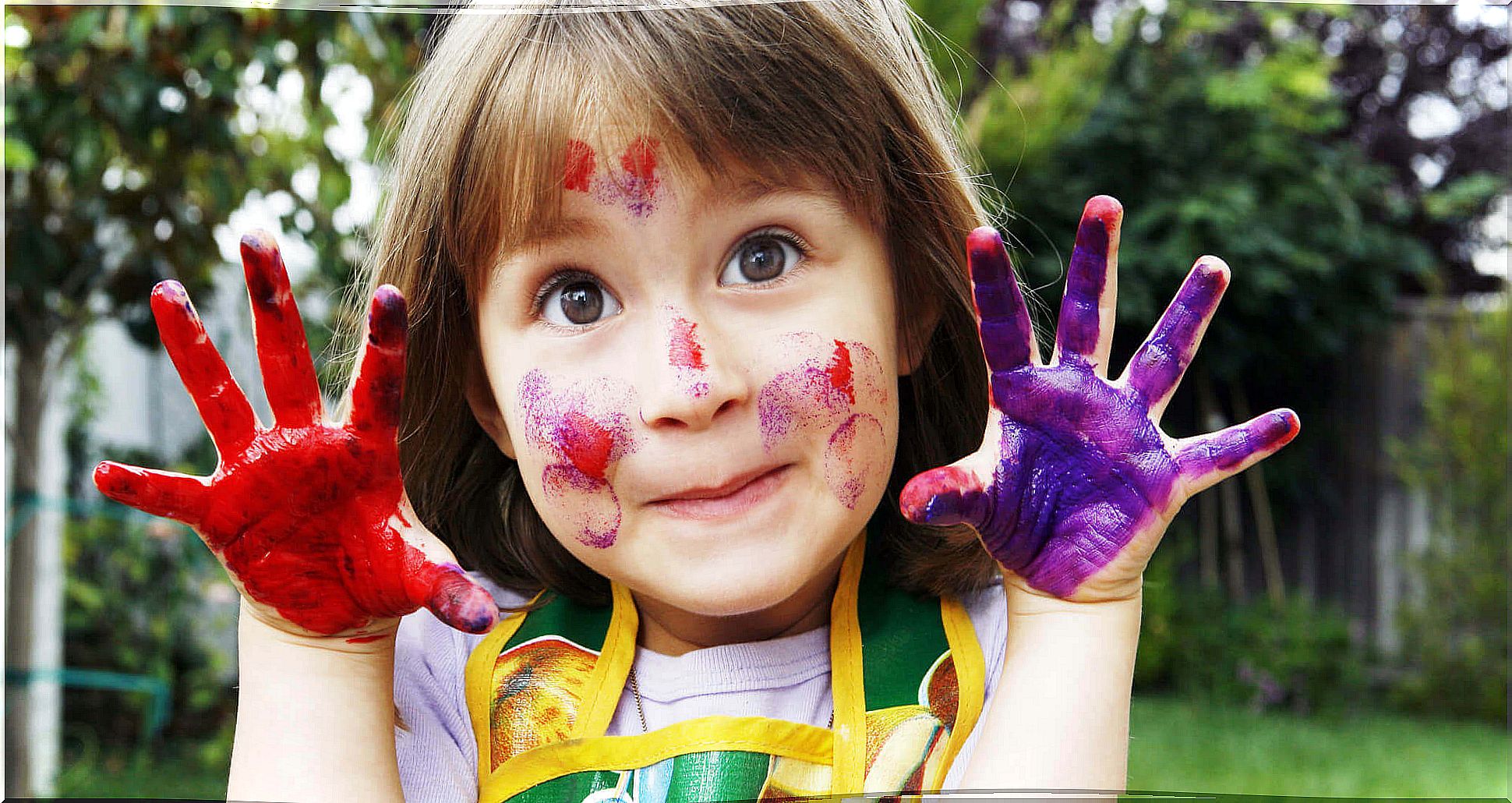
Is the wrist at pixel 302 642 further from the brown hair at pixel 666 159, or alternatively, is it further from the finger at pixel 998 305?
the finger at pixel 998 305

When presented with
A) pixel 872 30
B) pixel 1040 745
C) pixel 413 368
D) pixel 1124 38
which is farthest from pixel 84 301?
pixel 1124 38

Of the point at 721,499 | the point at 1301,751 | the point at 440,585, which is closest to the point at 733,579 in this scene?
the point at 721,499

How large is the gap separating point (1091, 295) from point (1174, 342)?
0.05 m

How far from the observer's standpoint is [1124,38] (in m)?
3.51

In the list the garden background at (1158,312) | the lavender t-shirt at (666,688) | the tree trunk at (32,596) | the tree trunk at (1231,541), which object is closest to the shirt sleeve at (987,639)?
the lavender t-shirt at (666,688)

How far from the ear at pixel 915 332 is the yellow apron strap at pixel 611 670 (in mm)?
228

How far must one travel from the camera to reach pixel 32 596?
226cm

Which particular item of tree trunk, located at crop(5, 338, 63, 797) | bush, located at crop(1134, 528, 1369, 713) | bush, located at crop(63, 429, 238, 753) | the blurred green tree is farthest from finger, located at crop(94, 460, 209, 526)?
bush, located at crop(1134, 528, 1369, 713)

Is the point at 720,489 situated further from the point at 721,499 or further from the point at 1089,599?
the point at 1089,599

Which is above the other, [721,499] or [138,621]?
[721,499]

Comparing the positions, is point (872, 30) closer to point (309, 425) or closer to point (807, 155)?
point (807, 155)

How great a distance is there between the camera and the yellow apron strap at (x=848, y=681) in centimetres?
67

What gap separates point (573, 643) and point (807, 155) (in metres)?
0.34

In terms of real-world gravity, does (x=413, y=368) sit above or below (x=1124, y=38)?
below
